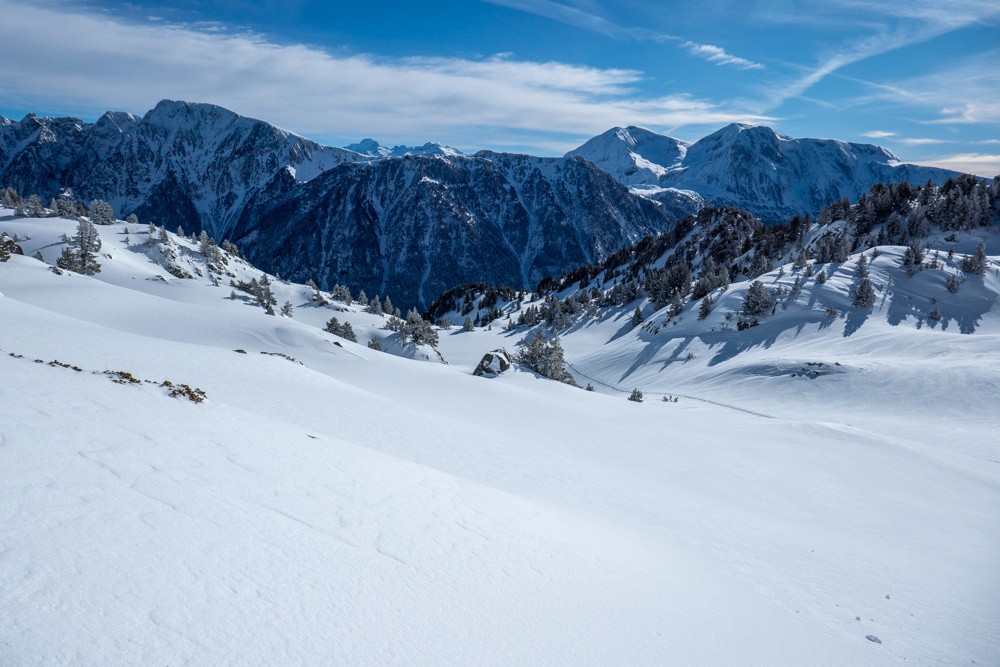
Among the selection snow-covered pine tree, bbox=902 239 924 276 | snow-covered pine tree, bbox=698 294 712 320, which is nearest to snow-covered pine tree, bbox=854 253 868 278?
snow-covered pine tree, bbox=902 239 924 276

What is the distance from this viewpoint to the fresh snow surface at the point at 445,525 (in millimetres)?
3971

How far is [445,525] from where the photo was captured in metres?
6.86

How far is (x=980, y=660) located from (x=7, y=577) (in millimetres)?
11708

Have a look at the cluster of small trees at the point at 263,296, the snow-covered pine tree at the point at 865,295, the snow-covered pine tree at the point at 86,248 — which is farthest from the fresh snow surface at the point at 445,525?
the snow-covered pine tree at the point at 86,248

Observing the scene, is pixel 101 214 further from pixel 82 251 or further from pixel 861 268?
pixel 861 268

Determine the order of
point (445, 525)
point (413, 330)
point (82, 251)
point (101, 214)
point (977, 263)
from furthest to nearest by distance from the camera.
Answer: point (101, 214) → point (413, 330) → point (82, 251) → point (977, 263) → point (445, 525)

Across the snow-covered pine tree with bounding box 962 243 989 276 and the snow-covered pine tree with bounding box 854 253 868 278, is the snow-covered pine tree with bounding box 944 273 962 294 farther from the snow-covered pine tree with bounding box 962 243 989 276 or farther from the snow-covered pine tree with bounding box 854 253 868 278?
the snow-covered pine tree with bounding box 854 253 868 278

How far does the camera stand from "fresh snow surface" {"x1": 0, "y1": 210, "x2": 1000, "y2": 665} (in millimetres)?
3971

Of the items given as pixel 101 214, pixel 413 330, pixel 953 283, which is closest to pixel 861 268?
pixel 953 283

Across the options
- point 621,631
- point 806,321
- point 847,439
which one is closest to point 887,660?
point 621,631

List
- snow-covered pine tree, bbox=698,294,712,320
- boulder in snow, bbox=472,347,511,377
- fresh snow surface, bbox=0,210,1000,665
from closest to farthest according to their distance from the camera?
fresh snow surface, bbox=0,210,1000,665, boulder in snow, bbox=472,347,511,377, snow-covered pine tree, bbox=698,294,712,320

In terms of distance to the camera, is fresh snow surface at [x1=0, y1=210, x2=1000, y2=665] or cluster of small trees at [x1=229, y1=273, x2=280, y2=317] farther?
cluster of small trees at [x1=229, y1=273, x2=280, y2=317]

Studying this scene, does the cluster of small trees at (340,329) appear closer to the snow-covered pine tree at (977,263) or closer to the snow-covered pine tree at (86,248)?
the snow-covered pine tree at (86,248)

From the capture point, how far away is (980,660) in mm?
6863
